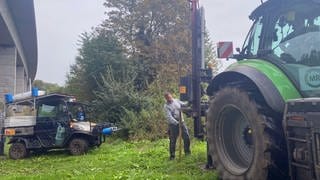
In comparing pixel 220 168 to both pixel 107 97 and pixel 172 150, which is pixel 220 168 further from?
pixel 107 97

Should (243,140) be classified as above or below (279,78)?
below

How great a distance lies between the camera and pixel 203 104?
786 centimetres

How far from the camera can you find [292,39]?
529cm

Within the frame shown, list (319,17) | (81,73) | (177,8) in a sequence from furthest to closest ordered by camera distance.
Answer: (177,8) → (81,73) → (319,17)

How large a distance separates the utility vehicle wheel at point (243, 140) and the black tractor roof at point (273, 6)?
1.23 m

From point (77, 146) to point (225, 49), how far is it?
729 cm

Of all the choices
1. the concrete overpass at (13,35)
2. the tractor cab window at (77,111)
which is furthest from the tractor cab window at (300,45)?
the concrete overpass at (13,35)

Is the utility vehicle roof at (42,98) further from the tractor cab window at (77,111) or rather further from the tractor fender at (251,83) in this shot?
the tractor fender at (251,83)

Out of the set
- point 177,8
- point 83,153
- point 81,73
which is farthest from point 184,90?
Answer: point 177,8

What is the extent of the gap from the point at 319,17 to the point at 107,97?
13398 millimetres

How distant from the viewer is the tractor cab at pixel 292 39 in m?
4.96

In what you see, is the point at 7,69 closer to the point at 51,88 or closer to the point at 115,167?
the point at 51,88

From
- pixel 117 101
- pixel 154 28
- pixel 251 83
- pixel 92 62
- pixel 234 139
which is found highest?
pixel 154 28

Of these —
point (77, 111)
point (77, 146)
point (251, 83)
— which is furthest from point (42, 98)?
point (251, 83)
